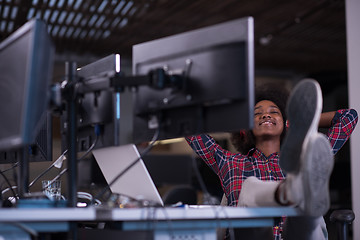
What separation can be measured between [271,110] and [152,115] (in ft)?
3.78

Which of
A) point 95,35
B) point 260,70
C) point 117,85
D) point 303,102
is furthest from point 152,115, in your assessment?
point 260,70

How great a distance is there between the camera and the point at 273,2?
5586mm

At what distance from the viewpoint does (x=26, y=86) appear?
4.29 feet

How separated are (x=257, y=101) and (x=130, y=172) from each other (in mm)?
1114

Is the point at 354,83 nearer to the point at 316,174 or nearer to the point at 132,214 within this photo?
the point at 316,174

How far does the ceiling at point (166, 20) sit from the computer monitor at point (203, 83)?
3.98 metres

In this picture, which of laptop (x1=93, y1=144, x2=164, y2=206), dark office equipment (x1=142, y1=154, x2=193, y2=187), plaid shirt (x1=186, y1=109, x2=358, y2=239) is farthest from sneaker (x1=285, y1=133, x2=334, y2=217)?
dark office equipment (x1=142, y1=154, x2=193, y2=187)

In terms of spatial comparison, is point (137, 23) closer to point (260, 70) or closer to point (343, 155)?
point (260, 70)

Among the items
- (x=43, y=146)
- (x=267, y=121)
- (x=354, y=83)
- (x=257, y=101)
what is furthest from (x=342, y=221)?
(x=354, y=83)

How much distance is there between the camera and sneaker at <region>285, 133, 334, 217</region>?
149 centimetres

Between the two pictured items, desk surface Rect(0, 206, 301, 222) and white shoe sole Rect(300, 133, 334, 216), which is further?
white shoe sole Rect(300, 133, 334, 216)

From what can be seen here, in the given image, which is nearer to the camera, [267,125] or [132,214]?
[132,214]

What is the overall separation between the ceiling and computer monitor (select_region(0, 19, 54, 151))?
13.4ft

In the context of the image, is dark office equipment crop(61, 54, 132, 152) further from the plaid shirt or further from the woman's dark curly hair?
the woman's dark curly hair
